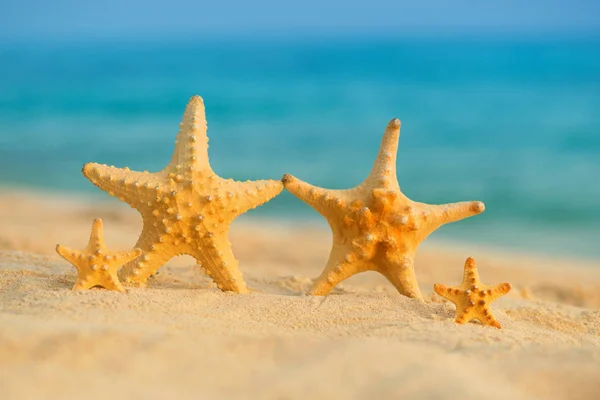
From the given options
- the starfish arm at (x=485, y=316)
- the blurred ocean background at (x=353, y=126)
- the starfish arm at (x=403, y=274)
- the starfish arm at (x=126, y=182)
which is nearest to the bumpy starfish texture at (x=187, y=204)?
the starfish arm at (x=126, y=182)

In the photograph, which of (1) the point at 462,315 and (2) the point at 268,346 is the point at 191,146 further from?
(1) the point at 462,315

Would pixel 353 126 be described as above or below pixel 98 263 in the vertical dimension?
above

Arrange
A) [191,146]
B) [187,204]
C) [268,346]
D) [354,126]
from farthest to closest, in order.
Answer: [354,126] < [191,146] < [187,204] < [268,346]

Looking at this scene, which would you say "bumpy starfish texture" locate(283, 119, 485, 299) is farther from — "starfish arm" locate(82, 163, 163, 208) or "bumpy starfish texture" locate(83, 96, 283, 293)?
"starfish arm" locate(82, 163, 163, 208)

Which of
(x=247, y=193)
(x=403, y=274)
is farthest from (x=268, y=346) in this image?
(x=403, y=274)

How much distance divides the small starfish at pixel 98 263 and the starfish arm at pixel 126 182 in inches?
13.3

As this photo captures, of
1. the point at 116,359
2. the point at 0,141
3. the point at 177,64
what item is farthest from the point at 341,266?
the point at 177,64

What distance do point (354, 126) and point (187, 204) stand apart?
16.8m

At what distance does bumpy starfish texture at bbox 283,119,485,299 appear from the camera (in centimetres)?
417

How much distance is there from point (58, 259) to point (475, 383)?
12.6 ft

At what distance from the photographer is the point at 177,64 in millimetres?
38000

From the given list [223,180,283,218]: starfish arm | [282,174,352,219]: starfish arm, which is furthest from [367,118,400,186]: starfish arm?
[223,180,283,218]: starfish arm

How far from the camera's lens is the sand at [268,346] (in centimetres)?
276

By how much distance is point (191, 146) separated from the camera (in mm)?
4242
